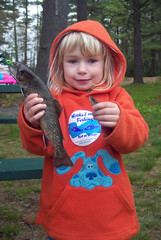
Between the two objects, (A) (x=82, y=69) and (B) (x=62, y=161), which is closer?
(B) (x=62, y=161)

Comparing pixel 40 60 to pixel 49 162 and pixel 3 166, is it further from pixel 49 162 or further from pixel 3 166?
pixel 49 162

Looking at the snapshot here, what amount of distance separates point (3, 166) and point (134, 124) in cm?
158

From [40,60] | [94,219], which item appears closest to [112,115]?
[94,219]

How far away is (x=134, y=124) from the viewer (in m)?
1.69

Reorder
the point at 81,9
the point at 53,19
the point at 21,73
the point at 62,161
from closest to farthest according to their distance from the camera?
the point at 21,73 < the point at 62,161 < the point at 53,19 < the point at 81,9

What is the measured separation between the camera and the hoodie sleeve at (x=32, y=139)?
5.52 ft

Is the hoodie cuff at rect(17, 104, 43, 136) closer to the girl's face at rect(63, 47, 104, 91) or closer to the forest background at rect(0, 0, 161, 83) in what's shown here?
the girl's face at rect(63, 47, 104, 91)

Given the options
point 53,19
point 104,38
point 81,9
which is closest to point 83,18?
point 81,9

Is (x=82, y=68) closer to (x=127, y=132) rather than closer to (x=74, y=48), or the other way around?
(x=74, y=48)

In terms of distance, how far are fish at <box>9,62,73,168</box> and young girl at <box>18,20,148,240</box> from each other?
0.17 meters

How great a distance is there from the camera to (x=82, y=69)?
1.83 meters

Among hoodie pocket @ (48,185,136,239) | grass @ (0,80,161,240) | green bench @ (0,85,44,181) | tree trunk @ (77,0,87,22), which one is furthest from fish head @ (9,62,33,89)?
tree trunk @ (77,0,87,22)

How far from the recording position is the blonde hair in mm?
1874

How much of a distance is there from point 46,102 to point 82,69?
1.45 ft
